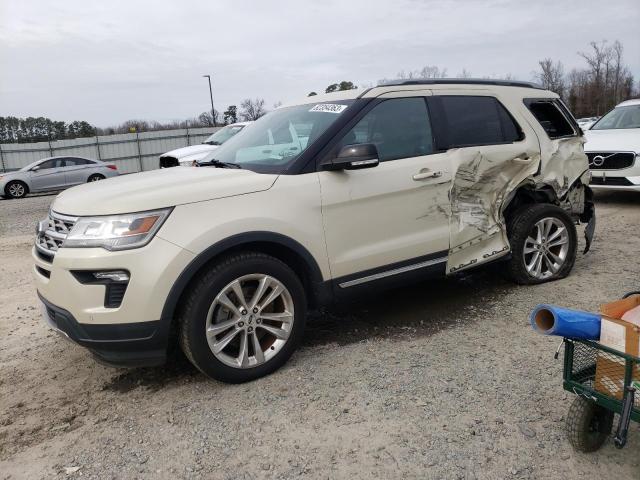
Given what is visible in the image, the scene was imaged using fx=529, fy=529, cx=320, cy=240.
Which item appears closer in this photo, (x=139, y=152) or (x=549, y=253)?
(x=549, y=253)

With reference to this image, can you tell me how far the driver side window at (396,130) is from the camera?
12.7 feet

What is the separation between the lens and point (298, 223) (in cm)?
345

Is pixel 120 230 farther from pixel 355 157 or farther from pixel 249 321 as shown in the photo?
pixel 355 157

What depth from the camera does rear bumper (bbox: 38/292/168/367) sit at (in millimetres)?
3016

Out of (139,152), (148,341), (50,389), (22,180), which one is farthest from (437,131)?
(139,152)

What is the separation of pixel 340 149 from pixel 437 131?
3.18 ft

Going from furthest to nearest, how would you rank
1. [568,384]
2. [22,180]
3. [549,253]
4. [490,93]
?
[22,180], [549,253], [490,93], [568,384]

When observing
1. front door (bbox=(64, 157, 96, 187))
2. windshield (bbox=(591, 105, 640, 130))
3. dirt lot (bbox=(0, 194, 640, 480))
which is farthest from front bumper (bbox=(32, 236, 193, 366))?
front door (bbox=(64, 157, 96, 187))

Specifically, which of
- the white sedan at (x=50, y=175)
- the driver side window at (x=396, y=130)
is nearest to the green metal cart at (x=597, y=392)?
the driver side window at (x=396, y=130)

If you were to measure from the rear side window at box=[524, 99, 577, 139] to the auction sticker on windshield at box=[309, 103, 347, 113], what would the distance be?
2045 millimetres

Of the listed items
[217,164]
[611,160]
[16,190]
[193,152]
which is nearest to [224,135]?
[193,152]

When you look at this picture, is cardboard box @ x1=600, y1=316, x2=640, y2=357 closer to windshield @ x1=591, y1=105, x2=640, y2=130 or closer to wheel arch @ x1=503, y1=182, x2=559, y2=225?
wheel arch @ x1=503, y1=182, x2=559, y2=225

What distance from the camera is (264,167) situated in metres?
3.68

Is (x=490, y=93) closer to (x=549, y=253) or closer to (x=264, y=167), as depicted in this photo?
(x=549, y=253)
